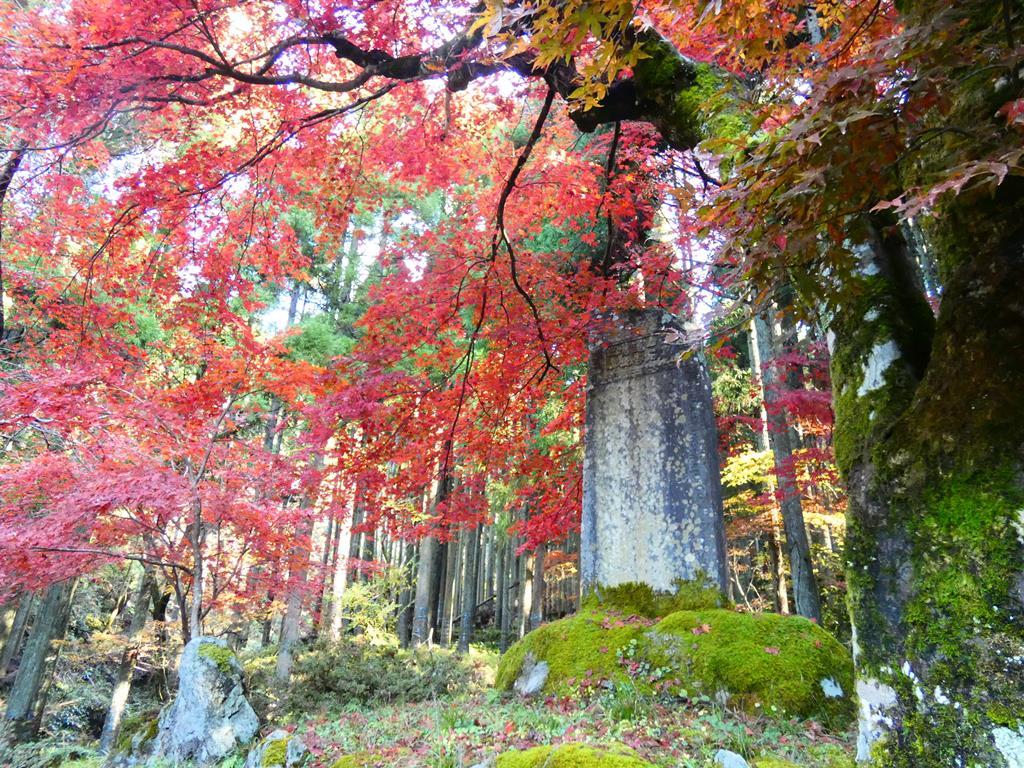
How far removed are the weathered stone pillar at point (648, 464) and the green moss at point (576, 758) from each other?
3167 millimetres

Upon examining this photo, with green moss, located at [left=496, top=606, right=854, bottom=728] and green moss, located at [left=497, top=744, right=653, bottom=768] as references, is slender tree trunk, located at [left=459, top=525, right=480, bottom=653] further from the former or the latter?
green moss, located at [left=497, top=744, right=653, bottom=768]

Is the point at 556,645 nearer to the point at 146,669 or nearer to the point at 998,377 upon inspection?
the point at 998,377

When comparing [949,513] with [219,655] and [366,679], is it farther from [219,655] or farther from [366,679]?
[366,679]

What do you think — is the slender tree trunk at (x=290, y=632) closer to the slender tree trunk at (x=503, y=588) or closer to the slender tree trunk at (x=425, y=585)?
the slender tree trunk at (x=425, y=585)

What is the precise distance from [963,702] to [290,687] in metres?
8.41

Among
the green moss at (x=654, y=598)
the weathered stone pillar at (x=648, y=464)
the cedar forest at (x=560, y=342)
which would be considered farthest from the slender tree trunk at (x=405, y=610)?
the weathered stone pillar at (x=648, y=464)

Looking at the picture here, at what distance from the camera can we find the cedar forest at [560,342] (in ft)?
6.07

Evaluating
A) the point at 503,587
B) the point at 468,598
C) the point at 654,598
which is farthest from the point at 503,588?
the point at 654,598

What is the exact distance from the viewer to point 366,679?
303 inches

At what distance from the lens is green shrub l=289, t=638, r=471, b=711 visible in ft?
24.1

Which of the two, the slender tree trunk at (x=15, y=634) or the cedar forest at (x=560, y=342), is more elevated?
the cedar forest at (x=560, y=342)

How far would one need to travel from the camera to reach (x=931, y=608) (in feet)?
6.15

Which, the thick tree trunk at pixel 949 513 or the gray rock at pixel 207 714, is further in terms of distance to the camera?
the gray rock at pixel 207 714

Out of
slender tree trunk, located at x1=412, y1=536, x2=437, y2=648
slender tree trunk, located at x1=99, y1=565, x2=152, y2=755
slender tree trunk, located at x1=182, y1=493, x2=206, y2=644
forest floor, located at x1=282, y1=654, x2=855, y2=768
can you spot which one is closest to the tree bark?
slender tree trunk, located at x1=412, y1=536, x2=437, y2=648
